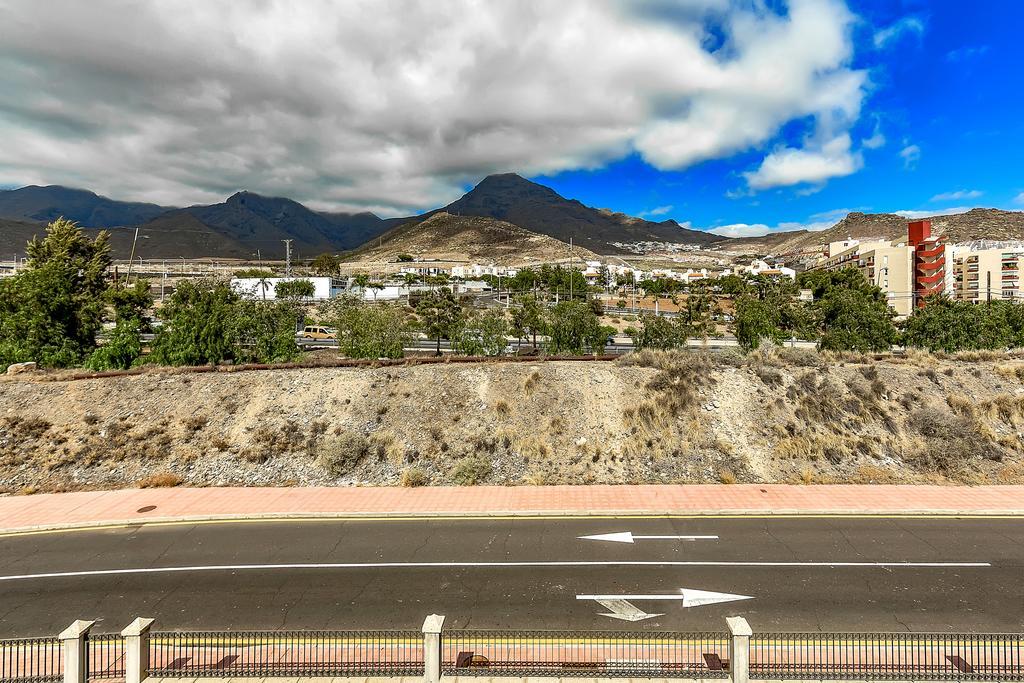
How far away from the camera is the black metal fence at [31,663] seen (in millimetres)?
7926

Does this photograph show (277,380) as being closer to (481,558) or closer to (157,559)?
(157,559)

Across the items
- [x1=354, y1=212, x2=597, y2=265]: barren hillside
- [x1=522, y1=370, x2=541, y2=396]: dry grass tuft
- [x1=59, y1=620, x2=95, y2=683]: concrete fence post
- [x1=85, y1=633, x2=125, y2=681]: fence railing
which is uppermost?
[x1=354, y1=212, x2=597, y2=265]: barren hillside

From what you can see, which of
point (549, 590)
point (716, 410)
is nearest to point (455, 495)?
point (549, 590)

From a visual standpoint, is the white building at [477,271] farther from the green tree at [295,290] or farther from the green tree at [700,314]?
the green tree at [700,314]

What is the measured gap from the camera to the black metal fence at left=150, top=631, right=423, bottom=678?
831 centimetres

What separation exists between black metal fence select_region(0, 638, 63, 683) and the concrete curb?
6.44 meters

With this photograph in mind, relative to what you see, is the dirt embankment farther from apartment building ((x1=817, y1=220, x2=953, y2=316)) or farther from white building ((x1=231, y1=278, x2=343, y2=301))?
apartment building ((x1=817, y1=220, x2=953, y2=316))

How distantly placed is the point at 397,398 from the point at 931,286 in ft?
376

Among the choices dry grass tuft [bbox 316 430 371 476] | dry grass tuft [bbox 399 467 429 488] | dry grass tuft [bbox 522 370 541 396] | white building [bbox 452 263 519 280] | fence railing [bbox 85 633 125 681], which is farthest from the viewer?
white building [bbox 452 263 519 280]

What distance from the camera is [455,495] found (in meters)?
17.6

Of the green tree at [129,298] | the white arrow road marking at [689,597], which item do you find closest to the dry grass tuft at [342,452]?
the white arrow road marking at [689,597]

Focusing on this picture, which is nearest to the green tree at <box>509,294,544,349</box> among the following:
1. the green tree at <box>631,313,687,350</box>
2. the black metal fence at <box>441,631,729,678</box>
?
the green tree at <box>631,313,687,350</box>

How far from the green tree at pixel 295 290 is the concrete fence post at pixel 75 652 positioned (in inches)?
2979

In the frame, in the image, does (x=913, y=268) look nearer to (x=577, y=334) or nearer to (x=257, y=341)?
(x=577, y=334)
